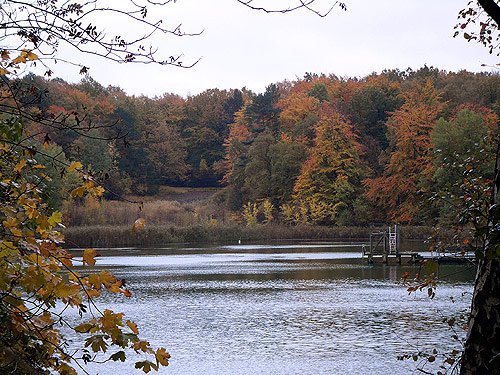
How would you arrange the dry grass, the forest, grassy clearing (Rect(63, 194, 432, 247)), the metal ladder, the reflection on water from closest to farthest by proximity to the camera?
the reflection on water
the metal ladder
grassy clearing (Rect(63, 194, 432, 247))
the dry grass
the forest

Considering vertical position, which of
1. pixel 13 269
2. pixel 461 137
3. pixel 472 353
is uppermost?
pixel 461 137

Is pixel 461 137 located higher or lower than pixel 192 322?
higher

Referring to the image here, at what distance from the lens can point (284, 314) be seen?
18.4m

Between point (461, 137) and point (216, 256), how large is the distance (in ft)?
55.4

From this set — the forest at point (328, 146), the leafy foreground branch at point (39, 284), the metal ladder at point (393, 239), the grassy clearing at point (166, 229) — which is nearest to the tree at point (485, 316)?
the leafy foreground branch at point (39, 284)

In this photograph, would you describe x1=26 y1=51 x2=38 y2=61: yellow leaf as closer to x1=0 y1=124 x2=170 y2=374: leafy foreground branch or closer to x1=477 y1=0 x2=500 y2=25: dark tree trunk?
x1=0 y1=124 x2=170 y2=374: leafy foreground branch

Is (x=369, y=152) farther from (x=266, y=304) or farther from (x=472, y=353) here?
(x=472, y=353)

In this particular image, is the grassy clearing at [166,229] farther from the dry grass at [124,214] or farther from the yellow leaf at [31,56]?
the yellow leaf at [31,56]

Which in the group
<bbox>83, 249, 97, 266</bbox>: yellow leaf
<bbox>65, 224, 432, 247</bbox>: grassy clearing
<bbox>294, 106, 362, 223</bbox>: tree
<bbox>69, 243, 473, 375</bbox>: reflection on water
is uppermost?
<bbox>294, 106, 362, 223</bbox>: tree

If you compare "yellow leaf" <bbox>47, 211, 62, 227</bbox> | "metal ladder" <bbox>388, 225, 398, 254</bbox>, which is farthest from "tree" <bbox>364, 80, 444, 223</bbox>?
"yellow leaf" <bbox>47, 211, 62, 227</bbox>

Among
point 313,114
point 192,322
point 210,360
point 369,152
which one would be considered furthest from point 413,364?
point 313,114

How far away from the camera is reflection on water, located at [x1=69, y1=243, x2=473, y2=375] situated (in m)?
12.7

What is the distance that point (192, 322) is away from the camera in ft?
56.1

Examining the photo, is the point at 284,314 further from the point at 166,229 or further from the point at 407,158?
the point at 407,158
